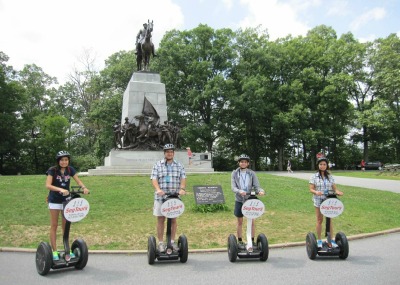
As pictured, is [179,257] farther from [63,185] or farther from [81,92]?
[81,92]

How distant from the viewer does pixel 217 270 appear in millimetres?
5449

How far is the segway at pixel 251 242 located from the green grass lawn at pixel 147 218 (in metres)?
1.25

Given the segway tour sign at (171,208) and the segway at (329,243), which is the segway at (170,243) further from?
the segway at (329,243)

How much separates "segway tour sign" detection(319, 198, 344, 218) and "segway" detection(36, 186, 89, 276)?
3.75 m

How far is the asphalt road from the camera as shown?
4.95m

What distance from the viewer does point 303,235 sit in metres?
7.89

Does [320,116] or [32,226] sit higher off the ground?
[320,116]

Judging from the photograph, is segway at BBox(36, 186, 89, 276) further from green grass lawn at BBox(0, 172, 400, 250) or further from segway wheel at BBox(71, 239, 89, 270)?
green grass lawn at BBox(0, 172, 400, 250)

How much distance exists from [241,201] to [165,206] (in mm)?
1290

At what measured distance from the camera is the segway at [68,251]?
5.09m

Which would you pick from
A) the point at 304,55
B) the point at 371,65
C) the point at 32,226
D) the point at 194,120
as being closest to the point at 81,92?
the point at 194,120

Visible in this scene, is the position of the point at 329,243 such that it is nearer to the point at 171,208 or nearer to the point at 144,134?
the point at 171,208

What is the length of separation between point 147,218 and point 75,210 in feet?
14.5

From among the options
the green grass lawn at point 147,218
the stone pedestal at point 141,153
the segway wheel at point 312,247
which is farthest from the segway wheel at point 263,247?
the stone pedestal at point 141,153
